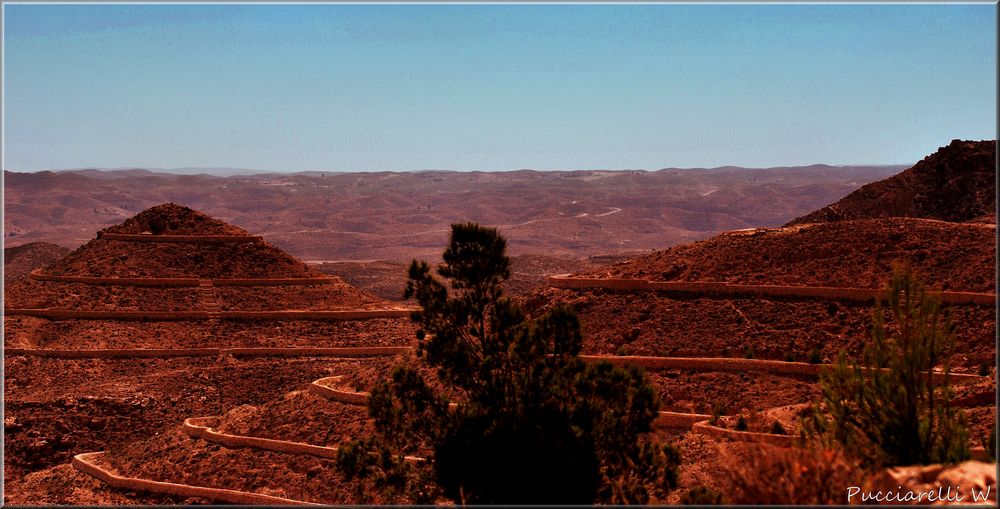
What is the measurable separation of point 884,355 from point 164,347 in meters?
35.7

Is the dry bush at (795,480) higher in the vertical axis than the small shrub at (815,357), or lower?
higher

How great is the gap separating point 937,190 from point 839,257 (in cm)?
1569

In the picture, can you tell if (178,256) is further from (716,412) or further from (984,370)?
(984,370)

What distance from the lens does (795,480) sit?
1461 centimetres

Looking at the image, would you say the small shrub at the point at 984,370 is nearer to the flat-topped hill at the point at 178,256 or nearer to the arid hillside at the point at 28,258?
the flat-topped hill at the point at 178,256

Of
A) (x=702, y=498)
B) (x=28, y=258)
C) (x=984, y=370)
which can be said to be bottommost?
(x=28, y=258)

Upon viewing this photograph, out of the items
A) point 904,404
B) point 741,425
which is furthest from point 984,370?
point 904,404

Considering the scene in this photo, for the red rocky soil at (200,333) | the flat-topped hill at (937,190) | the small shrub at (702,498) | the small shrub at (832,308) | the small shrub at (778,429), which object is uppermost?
the flat-topped hill at (937,190)

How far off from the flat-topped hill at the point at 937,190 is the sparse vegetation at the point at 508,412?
93.6 feet

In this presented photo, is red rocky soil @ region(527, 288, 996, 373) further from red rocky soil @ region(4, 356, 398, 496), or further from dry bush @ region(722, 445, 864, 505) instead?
dry bush @ region(722, 445, 864, 505)

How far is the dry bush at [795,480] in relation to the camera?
14.6m

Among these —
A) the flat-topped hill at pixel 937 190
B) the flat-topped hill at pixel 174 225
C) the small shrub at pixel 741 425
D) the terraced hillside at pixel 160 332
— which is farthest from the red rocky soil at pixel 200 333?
the small shrub at pixel 741 425

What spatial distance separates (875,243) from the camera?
3828 cm

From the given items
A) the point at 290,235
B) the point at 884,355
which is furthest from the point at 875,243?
the point at 290,235
